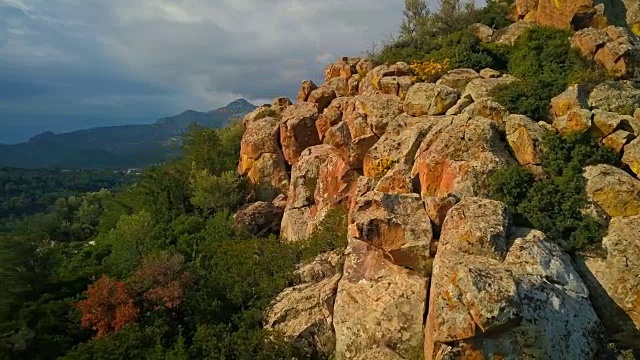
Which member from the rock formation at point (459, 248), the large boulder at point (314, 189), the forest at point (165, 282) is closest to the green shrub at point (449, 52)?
the rock formation at point (459, 248)

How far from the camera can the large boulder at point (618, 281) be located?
1739 centimetres

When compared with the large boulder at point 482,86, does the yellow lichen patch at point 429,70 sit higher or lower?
higher

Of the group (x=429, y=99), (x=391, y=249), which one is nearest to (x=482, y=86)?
(x=429, y=99)

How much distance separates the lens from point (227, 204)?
3734cm

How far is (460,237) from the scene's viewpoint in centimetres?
1777

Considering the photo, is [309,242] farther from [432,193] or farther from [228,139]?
[228,139]

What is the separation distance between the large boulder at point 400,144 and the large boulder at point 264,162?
10180mm

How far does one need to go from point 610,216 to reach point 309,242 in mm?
14454

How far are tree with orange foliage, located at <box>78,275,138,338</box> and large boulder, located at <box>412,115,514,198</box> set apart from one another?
13738 millimetres

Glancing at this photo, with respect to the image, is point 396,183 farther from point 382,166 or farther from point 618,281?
point 618,281

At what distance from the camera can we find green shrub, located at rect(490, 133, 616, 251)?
771 inches

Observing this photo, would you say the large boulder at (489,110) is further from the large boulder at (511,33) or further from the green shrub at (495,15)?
the green shrub at (495,15)

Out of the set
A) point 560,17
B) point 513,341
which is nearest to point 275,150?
point 560,17

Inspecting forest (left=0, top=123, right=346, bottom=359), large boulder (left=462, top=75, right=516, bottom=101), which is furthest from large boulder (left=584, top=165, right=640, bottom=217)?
forest (left=0, top=123, right=346, bottom=359)
